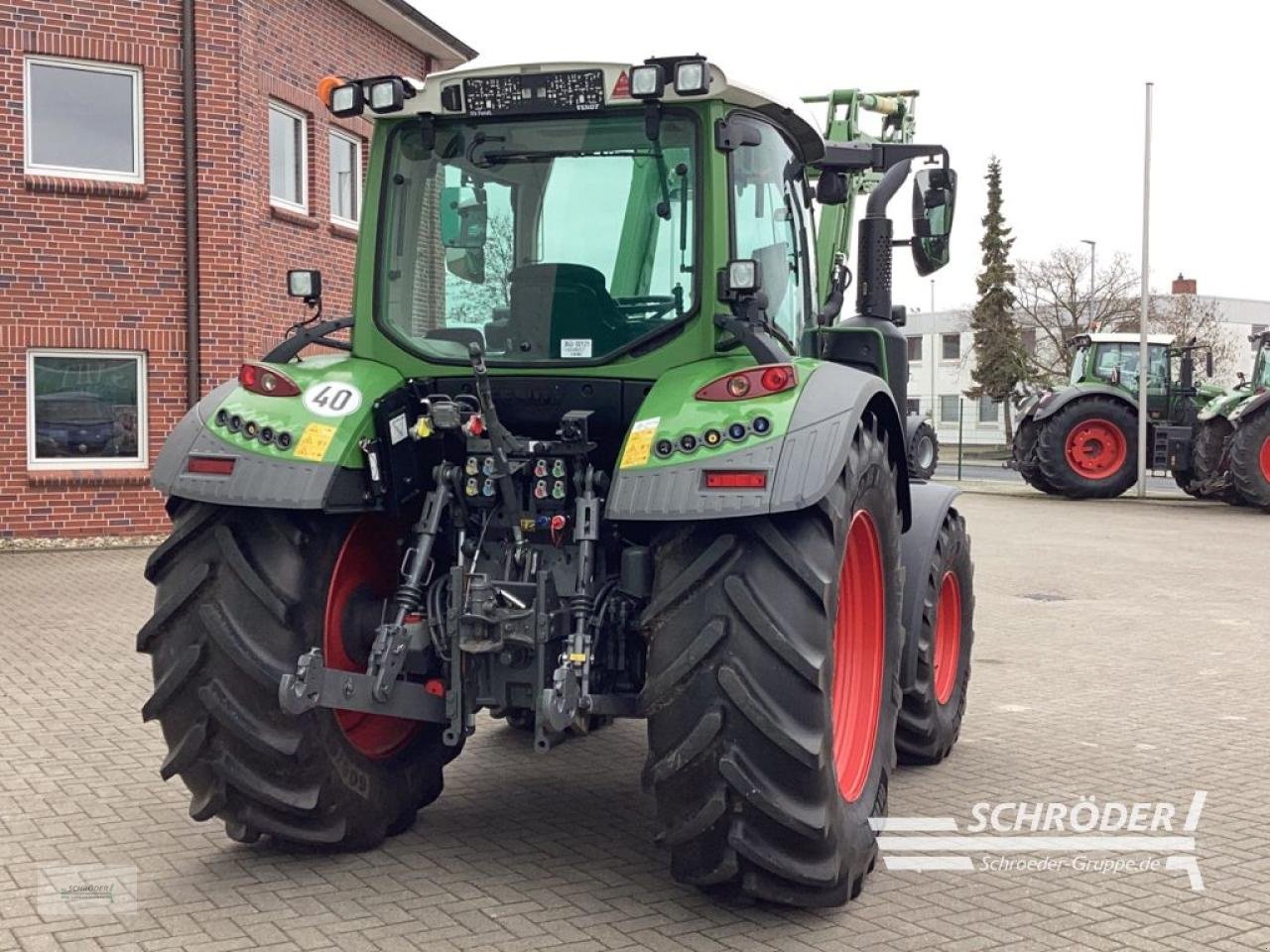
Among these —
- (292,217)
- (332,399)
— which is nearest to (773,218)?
(332,399)

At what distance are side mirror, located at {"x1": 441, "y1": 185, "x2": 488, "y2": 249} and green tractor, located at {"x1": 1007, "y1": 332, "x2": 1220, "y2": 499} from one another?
19756mm

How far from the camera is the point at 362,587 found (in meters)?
4.96

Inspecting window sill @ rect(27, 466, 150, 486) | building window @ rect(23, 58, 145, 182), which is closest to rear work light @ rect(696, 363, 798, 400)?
window sill @ rect(27, 466, 150, 486)

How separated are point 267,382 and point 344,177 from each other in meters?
13.9

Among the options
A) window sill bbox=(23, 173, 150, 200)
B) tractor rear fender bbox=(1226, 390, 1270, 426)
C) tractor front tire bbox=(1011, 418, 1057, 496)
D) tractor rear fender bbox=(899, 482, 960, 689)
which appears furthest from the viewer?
tractor front tire bbox=(1011, 418, 1057, 496)

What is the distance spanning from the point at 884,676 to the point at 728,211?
5.55 feet

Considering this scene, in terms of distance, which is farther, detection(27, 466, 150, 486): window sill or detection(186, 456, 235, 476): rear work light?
detection(27, 466, 150, 486): window sill

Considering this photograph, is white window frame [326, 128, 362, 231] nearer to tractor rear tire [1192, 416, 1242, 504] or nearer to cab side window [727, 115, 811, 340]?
cab side window [727, 115, 811, 340]

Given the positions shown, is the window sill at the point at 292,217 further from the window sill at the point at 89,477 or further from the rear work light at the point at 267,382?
the rear work light at the point at 267,382

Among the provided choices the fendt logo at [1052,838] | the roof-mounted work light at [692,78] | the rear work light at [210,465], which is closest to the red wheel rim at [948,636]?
the fendt logo at [1052,838]

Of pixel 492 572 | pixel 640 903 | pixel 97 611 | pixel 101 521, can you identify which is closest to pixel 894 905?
pixel 640 903

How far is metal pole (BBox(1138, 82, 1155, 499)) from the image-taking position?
23344mm

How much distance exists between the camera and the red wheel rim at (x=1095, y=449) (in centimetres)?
2405

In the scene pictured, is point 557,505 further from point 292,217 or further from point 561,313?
point 292,217
